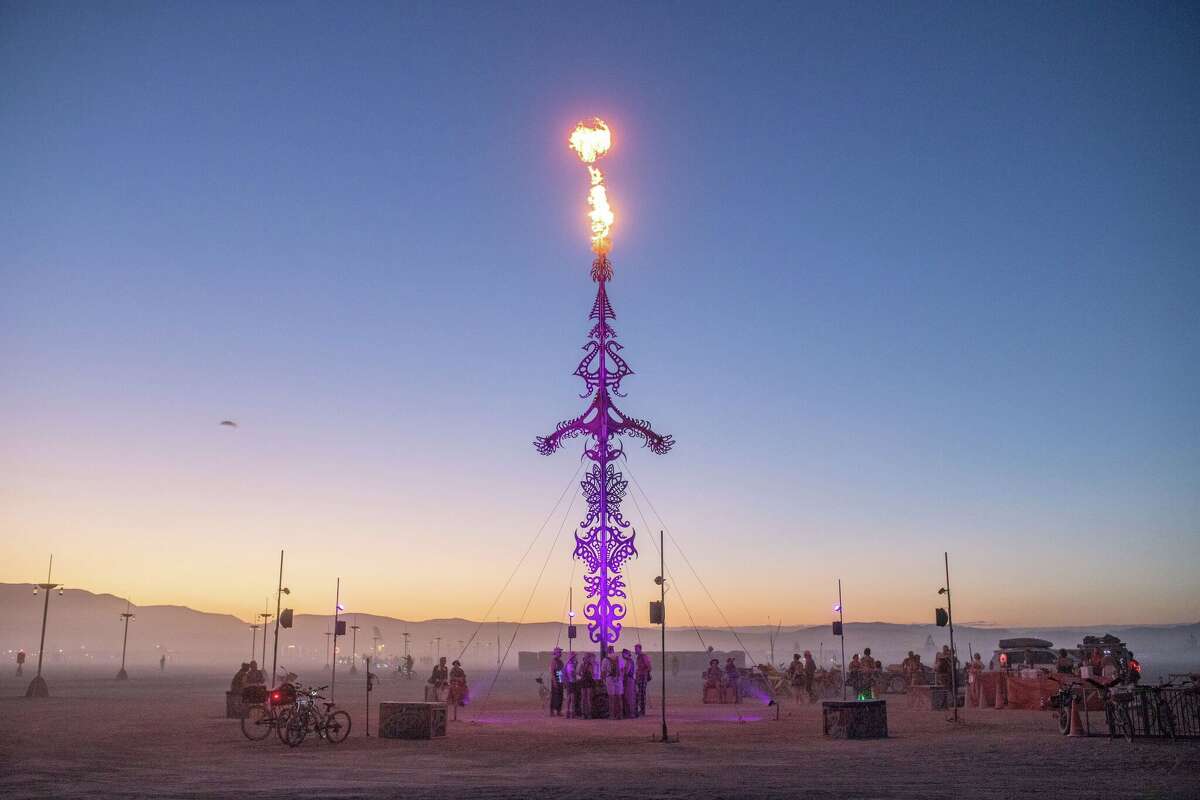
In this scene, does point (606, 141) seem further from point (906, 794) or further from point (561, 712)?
point (906, 794)

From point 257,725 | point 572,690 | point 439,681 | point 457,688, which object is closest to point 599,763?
point 257,725

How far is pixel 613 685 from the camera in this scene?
2853 centimetres

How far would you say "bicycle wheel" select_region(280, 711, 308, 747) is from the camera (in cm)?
2033

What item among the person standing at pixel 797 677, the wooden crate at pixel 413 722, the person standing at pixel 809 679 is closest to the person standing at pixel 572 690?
the wooden crate at pixel 413 722

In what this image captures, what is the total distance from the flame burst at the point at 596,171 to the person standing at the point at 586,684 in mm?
13020

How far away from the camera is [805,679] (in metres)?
40.6

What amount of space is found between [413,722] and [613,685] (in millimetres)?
8085

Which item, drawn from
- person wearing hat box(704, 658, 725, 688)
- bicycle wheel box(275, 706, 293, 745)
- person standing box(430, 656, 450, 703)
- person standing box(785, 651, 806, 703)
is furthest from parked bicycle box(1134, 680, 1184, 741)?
person standing box(430, 656, 450, 703)

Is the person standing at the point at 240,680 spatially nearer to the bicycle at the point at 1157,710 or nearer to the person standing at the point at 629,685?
the person standing at the point at 629,685

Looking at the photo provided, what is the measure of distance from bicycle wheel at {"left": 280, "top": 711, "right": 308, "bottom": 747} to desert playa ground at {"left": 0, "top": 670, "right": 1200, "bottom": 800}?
390 millimetres

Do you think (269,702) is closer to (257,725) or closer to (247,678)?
(257,725)

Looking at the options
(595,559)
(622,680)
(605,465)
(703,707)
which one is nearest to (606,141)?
(605,465)

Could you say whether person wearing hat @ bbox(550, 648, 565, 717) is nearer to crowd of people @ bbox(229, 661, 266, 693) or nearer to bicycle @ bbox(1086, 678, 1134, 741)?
crowd of people @ bbox(229, 661, 266, 693)

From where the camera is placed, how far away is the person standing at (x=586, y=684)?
28672 millimetres
